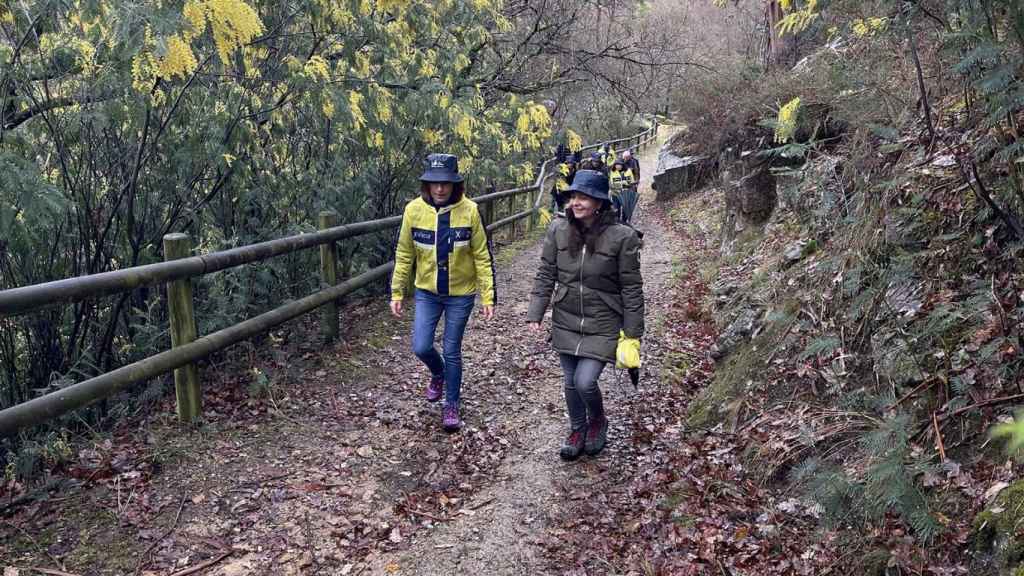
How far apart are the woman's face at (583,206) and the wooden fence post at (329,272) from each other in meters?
2.59

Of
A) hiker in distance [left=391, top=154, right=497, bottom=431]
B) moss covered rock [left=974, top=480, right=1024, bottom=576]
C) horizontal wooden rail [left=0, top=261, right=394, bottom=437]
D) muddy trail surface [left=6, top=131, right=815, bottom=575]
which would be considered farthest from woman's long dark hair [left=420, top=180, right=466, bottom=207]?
moss covered rock [left=974, top=480, right=1024, bottom=576]

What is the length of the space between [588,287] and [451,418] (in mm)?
1487

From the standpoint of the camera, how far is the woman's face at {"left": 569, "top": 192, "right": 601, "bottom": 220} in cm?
442

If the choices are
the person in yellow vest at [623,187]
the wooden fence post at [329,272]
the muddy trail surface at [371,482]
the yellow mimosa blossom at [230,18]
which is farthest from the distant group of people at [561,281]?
the person in yellow vest at [623,187]

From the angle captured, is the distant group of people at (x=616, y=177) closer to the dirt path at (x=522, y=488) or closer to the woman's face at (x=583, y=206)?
the dirt path at (x=522, y=488)

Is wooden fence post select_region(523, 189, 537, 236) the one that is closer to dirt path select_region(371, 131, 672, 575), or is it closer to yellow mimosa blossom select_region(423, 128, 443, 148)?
yellow mimosa blossom select_region(423, 128, 443, 148)

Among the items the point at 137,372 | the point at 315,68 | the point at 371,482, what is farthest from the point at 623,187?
the point at 137,372

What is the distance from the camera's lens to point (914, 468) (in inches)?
122

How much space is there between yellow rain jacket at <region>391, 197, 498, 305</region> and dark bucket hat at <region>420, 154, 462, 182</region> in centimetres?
22

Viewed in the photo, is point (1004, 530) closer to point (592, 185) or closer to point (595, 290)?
point (595, 290)

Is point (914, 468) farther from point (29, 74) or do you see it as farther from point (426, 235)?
point (29, 74)

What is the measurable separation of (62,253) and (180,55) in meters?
1.95

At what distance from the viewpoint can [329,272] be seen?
6293 millimetres

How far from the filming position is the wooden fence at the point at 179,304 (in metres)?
3.37
